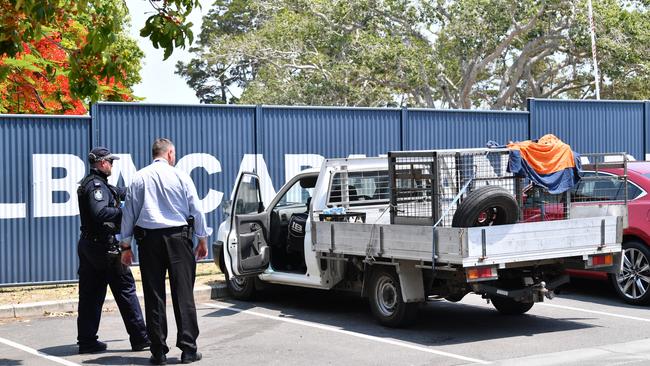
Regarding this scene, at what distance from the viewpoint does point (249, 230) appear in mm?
11328

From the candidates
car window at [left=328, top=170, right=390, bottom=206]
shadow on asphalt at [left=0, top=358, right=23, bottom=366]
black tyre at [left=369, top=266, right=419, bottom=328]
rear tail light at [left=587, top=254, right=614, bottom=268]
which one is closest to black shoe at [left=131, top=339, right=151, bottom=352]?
shadow on asphalt at [left=0, top=358, right=23, bottom=366]

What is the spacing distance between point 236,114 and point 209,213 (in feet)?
5.47

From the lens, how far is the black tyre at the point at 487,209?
8.99 m

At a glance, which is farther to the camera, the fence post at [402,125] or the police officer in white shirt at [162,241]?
the fence post at [402,125]


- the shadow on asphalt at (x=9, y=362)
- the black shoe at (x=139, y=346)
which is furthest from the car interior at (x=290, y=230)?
the shadow on asphalt at (x=9, y=362)

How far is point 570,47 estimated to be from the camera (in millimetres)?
33562

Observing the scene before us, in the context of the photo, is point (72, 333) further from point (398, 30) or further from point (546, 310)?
point (398, 30)

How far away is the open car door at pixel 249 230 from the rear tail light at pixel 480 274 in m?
3.34

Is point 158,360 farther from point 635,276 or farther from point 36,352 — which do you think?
point 635,276

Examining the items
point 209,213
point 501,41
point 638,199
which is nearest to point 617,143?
point 638,199

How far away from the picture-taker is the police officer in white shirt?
26.1ft

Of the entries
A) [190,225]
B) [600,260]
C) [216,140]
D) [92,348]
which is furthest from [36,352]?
[216,140]

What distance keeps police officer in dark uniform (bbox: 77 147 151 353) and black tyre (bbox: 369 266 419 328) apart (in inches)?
100

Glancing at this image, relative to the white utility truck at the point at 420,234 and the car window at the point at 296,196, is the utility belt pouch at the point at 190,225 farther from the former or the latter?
the car window at the point at 296,196
